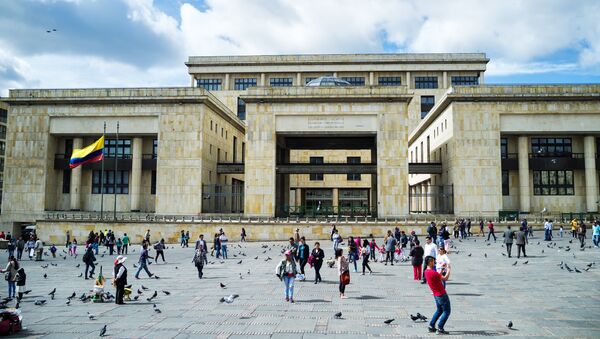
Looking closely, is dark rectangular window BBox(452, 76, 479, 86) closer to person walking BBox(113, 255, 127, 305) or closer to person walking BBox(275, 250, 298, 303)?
person walking BBox(275, 250, 298, 303)

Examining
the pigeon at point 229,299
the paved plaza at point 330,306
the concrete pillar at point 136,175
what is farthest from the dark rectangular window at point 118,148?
the pigeon at point 229,299

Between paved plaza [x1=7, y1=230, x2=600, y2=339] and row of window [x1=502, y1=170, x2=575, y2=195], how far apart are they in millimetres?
28144

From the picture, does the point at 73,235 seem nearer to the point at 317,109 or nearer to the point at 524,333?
the point at 317,109

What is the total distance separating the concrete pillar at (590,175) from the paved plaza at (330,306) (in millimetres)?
29026

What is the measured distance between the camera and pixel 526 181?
47.7 meters

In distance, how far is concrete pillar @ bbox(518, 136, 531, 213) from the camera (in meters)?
47.4

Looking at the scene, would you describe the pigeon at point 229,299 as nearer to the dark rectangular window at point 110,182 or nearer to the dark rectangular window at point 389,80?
the dark rectangular window at point 110,182

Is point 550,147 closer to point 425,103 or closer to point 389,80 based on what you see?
point 425,103

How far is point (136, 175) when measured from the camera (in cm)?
5172

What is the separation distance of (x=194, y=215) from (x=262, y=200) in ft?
24.7

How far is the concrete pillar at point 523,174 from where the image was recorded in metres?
47.4

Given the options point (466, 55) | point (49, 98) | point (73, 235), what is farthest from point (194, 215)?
point (466, 55)

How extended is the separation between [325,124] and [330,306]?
117 feet

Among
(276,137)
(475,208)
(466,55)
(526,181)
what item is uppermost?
(466,55)
